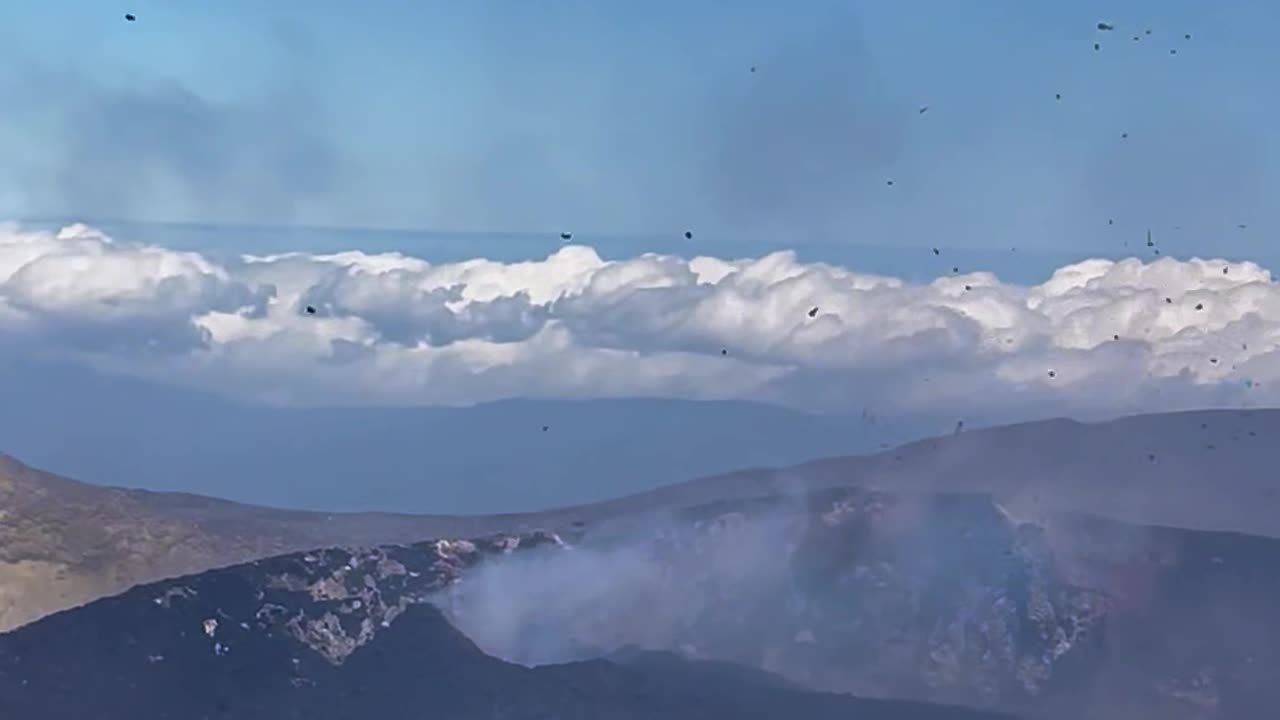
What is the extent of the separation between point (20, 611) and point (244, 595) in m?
24.4

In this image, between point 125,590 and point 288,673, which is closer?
point 288,673

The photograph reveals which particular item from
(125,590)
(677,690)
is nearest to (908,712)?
(677,690)

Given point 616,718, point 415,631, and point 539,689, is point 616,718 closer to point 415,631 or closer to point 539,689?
point 539,689

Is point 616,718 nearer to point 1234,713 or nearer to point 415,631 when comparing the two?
point 415,631

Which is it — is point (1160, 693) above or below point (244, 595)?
below

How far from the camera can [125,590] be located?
19775 centimetres

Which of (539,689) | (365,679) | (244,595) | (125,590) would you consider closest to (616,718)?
(539,689)

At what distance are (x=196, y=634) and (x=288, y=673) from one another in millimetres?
12158

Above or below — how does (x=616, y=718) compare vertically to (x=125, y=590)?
below

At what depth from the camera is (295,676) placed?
608ft

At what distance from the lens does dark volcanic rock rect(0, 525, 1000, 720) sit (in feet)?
576

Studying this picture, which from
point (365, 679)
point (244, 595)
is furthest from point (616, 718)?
point (244, 595)

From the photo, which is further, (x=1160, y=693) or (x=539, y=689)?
(x=1160, y=693)

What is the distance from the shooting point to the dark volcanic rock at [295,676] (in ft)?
576
